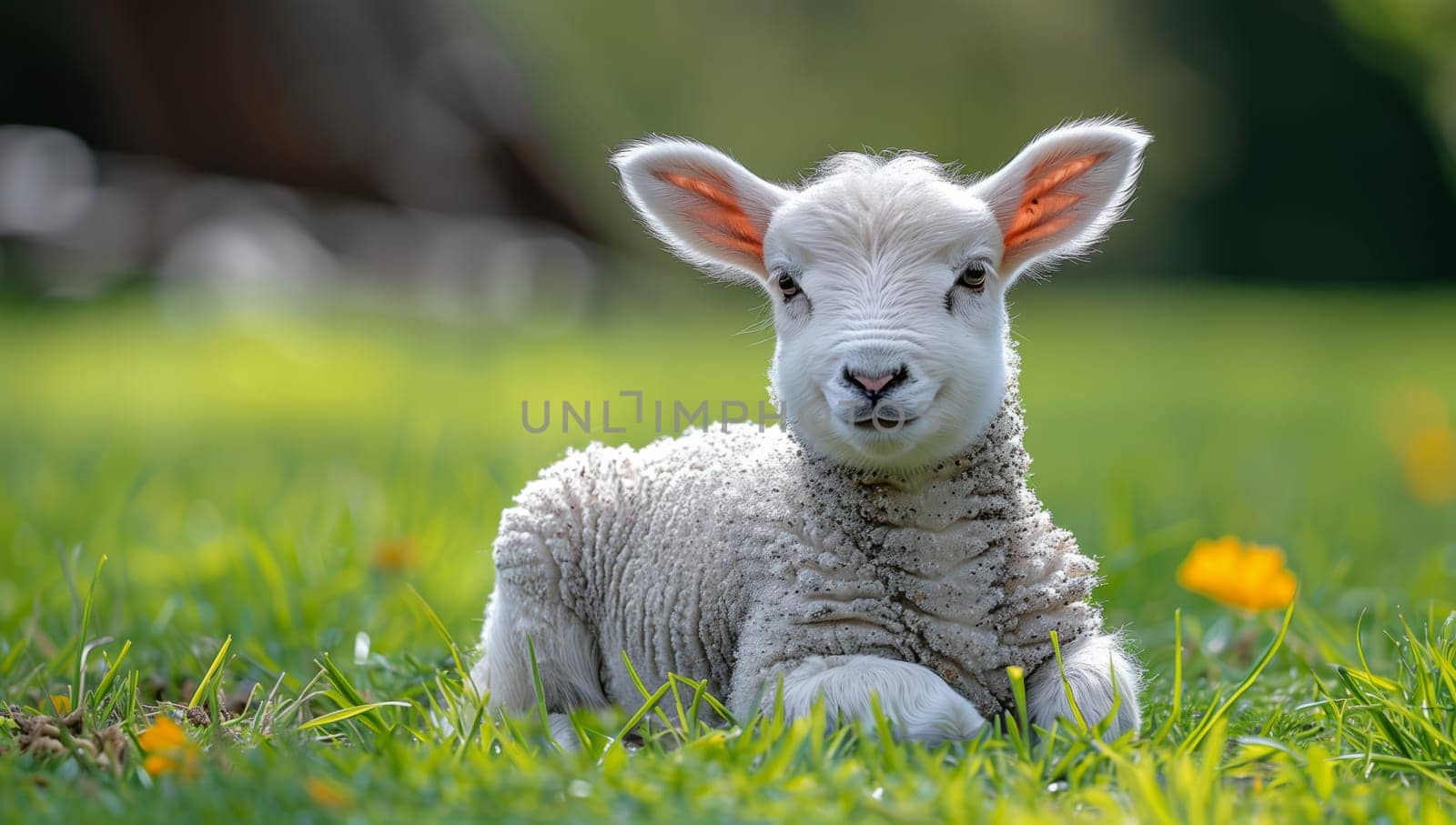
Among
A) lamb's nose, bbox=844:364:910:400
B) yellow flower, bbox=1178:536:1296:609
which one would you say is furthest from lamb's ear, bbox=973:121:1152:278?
yellow flower, bbox=1178:536:1296:609

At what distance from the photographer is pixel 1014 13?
23.4 meters

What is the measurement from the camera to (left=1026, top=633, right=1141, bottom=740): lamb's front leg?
305 centimetres

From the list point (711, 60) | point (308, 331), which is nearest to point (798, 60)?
point (711, 60)

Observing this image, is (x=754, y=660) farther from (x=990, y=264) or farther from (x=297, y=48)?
(x=297, y=48)

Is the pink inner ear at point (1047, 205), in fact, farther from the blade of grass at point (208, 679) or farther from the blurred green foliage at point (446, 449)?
the blade of grass at point (208, 679)

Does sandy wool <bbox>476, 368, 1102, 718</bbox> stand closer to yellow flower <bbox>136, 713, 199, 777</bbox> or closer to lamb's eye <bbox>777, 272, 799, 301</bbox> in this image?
lamb's eye <bbox>777, 272, 799, 301</bbox>

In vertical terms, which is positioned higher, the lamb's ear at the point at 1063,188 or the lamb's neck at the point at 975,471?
the lamb's ear at the point at 1063,188

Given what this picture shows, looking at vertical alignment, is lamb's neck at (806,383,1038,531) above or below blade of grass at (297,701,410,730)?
above

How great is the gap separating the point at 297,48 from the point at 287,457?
34.2ft

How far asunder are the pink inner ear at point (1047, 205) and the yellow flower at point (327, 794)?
1985 millimetres

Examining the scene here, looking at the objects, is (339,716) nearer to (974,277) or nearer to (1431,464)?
(974,277)

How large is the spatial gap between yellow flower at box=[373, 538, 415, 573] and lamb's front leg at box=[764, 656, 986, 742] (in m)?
2.20

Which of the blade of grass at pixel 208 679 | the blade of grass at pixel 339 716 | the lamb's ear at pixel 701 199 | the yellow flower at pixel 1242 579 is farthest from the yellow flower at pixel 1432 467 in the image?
the blade of grass at pixel 208 679

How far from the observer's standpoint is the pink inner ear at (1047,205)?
354cm
